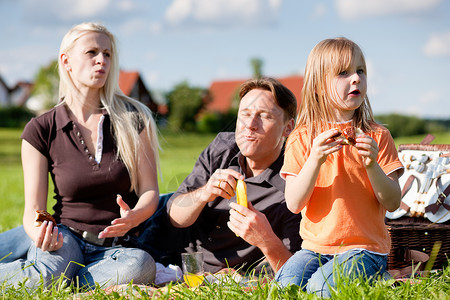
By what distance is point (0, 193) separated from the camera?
29.7ft

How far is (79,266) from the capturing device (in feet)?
10.5

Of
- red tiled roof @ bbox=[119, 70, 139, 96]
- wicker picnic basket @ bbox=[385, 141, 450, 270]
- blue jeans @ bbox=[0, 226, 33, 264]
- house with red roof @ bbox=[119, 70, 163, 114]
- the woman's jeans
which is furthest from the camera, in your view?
red tiled roof @ bbox=[119, 70, 139, 96]

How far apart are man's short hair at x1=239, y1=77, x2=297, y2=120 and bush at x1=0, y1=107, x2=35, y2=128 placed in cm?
3570

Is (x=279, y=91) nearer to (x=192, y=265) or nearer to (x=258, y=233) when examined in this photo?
(x=258, y=233)

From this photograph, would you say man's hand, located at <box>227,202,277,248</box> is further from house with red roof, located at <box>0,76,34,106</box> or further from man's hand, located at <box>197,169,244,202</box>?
house with red roof, located at <box>0,76,34,106</box>

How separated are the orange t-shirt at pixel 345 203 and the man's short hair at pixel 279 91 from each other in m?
0.40

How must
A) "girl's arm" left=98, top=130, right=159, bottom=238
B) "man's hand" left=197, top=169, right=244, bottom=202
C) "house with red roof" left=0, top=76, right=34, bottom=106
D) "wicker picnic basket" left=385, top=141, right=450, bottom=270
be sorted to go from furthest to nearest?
"house with red roof" left=0, top=76, right=34, bottom=106 < "wicker picnic basket" left=385, top=141, right=450, bottom=270 < "girl's arm" left=98, top=130, right=159, bottom=238 < "man's hand" left=197, top=169, right=244, bottom=202

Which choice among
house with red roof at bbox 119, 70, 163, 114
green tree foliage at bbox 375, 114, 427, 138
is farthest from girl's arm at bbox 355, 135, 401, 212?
green tree foliage at bbox 375, 114, 427, 138

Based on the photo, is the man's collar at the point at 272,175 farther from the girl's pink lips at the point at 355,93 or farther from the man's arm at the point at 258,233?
the girl's pink lips at the point at 355,93

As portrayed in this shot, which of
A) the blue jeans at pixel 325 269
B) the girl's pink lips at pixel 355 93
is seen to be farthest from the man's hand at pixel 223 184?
the girl's pink lips at pixel 355 93

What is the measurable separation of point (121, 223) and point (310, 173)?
1249 millimetres

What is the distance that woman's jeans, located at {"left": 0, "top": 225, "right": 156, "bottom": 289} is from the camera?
302cm

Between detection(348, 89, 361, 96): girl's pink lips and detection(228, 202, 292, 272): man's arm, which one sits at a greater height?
detection(348, 89, 361, 96): girl's pink lips

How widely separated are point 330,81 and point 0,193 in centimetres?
790
